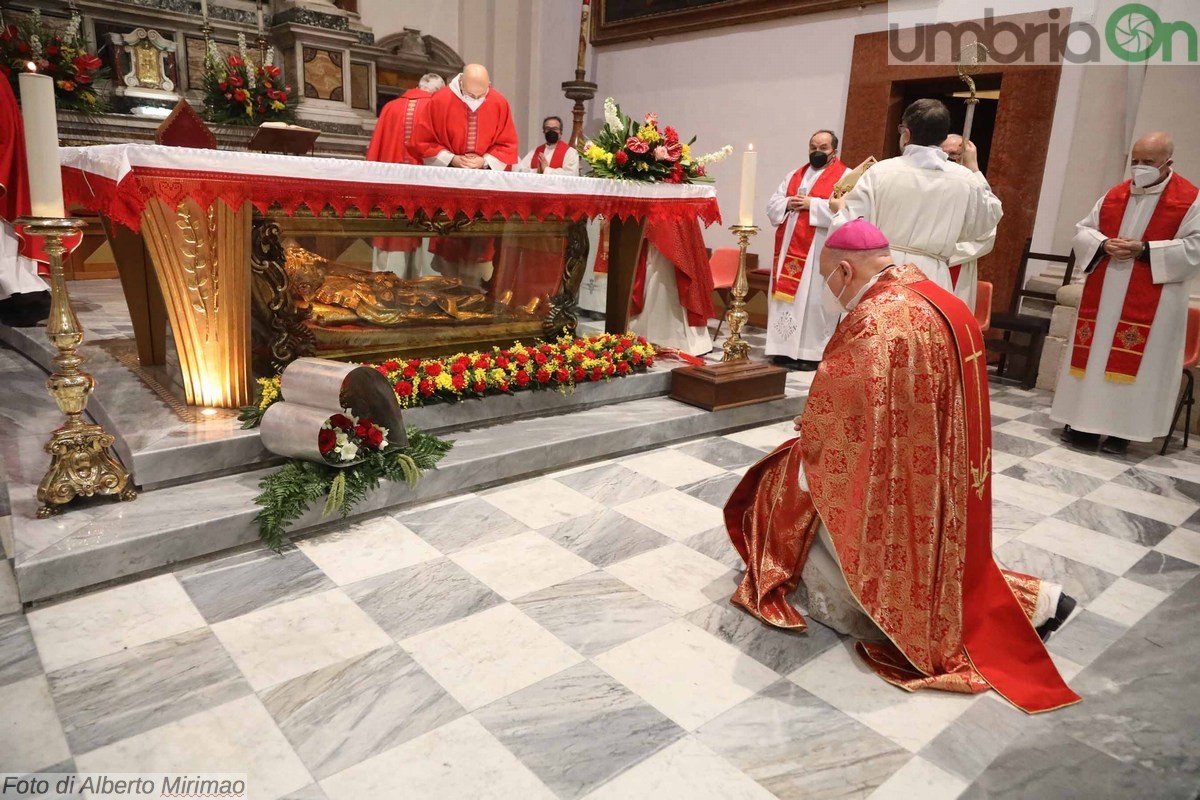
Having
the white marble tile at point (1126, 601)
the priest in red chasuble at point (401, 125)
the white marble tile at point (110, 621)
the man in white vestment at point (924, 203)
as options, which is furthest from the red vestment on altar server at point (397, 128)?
the white marble tile at point (1126, 601)

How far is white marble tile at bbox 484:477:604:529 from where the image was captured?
3.53 metres

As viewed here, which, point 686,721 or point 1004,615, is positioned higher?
point 1004,615

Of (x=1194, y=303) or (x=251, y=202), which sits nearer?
(x=251, y=202)

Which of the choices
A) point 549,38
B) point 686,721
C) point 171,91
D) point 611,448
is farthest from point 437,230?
point 549,38

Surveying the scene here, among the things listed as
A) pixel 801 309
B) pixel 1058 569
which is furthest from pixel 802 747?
pixel 801 309

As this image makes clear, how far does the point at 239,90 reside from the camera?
7348mm

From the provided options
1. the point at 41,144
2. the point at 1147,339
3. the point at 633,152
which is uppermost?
the point at 633,152

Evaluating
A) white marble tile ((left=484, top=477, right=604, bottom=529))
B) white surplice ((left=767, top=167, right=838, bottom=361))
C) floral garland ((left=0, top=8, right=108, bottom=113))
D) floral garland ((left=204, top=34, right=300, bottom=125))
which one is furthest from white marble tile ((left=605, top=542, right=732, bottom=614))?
floral garland ((left=204, top=34, right=300, bottom=125))

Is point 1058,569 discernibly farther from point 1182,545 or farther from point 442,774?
point 442,774

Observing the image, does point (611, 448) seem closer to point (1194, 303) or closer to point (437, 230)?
point (437, 230)

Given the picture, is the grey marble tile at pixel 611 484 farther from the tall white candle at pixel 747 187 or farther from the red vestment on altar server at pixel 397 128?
the red vestment on altar server at pixel 397 128

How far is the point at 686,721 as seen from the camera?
2.21 m

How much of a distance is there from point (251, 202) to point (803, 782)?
3072 mm

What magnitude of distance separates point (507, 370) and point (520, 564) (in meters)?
1.54
